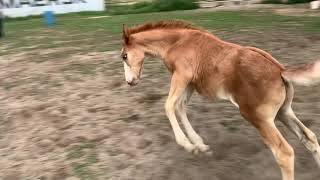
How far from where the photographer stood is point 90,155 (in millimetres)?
6406

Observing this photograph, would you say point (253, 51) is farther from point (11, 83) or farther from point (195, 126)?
point (11, 83)

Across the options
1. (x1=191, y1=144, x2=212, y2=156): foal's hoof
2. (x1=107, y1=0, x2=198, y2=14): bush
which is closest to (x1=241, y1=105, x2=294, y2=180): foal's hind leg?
(x1=191, y1=144, x2=212, y2=156): foal's hoof

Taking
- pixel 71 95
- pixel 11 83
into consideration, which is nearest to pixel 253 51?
pixel 71 95

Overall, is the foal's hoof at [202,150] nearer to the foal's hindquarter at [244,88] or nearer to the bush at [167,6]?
the foal's hindquarter at [244,88]

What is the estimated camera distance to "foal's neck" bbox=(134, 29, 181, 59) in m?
6.11

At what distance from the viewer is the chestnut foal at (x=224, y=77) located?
5.22 metres

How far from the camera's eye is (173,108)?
5.89 m

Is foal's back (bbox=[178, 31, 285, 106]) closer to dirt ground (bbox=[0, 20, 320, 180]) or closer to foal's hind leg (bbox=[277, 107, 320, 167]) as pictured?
foal's hind leg (bbox=[277, 107, 320, 167])

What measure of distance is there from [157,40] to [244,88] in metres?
1.21

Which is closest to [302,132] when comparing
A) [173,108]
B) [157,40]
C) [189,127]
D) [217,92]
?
[217,92]

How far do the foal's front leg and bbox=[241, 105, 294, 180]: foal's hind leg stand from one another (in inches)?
33.1

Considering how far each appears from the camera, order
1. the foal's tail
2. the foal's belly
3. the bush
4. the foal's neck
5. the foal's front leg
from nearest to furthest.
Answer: the foal's tail
the foal's belly
the foal's front leg
the foal's neck
the bush

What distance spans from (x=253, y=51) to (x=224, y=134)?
129cm

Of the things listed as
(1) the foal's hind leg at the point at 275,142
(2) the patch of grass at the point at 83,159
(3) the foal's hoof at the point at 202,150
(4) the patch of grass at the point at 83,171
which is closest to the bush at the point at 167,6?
(2) the patch of grass at the point at 83,159
